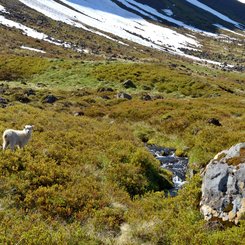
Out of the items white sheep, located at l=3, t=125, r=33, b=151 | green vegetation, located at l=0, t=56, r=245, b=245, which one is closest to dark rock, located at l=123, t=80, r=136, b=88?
green vegetation, located at l=0, t=56, r=245, b=245

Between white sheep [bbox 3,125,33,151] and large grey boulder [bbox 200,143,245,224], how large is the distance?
8.46m

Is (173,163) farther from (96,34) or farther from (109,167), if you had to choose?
(96,34)

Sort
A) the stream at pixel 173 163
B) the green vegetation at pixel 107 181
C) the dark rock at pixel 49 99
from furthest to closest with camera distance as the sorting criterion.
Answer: the dark rock at pixel 49 99, the stream at pixel 173 163, the green vegetation at pixel 107 181

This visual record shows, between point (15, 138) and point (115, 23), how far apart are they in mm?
162498

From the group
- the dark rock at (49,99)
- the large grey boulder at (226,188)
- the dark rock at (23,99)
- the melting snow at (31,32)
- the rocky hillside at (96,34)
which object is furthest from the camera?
the melting snow at (31,32)

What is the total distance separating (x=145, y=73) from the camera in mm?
62469

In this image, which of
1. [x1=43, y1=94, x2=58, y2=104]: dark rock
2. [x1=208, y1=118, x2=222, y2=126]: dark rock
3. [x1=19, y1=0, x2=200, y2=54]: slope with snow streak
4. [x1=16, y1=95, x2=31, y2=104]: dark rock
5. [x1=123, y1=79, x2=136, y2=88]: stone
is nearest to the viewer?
[x1=208, y1=118, x2=222, y2=126]: dark rock

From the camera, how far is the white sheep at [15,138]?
15805mm

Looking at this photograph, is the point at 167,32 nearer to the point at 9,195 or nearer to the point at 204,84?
the point at 204,84

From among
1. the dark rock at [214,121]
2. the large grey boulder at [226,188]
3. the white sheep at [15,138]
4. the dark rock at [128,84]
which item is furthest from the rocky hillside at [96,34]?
the large grey boulder at [226,188]

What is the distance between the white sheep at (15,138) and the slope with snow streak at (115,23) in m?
133

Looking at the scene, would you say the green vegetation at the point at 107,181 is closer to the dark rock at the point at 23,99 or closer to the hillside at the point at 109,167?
the hillside at the point at 109,167

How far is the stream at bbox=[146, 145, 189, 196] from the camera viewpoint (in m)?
19.0

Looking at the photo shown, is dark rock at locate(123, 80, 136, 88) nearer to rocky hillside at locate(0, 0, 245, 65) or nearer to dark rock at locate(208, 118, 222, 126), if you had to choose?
dark rock at locate(208, 118, 222, 126)
